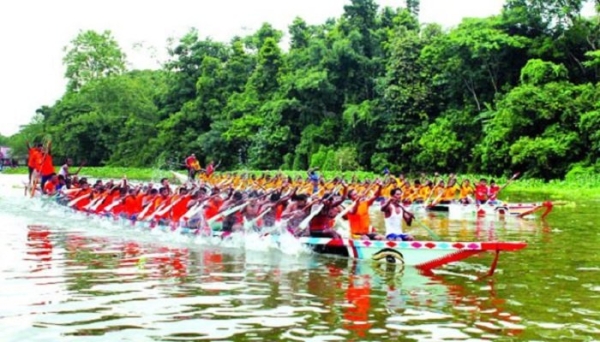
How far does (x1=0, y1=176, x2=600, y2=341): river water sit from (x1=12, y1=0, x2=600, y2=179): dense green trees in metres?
20.5

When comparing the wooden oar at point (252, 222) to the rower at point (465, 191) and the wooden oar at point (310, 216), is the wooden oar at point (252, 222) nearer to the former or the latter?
the wooden oar at point (310, 216)

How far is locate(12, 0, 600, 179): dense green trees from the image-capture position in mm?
34625

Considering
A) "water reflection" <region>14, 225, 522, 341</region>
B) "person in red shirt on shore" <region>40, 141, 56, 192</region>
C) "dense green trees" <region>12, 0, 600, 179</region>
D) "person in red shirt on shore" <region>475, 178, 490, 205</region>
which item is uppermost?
"dense green trees" <region>12, 0, 600, 179</region>

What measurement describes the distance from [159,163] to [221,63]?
9478mm

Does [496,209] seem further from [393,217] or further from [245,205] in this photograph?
[393,217]

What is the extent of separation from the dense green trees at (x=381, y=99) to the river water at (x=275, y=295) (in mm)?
20475

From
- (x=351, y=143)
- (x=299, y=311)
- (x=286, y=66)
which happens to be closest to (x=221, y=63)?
(x=286, y=66)

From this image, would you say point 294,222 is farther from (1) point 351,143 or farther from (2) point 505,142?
(1) point 351,143

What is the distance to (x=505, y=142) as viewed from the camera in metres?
35.4

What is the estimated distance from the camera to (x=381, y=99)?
41.9 m

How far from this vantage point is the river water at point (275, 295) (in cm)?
750

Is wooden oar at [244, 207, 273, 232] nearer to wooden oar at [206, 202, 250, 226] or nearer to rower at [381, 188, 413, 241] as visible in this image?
wooden oar at [206, 202, 250, 226]

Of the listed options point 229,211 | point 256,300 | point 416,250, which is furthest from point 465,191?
point 256,300

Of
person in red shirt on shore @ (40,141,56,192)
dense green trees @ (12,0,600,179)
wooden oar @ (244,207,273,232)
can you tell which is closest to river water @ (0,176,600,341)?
wooden oar @ (244,207,273,232)
